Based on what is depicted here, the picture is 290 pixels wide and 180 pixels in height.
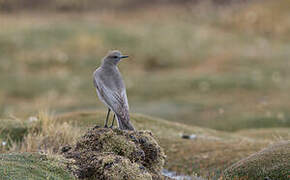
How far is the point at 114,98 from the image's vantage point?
8.84 meters

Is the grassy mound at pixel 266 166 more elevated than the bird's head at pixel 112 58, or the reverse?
the bird's head at pixel 112 58

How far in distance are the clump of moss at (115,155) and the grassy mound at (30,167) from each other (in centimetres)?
27

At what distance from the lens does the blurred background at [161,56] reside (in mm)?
24906

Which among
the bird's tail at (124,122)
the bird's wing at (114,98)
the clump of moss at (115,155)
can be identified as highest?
the bird's wing at (114,98)

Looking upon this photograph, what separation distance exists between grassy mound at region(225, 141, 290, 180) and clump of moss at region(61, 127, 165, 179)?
1653 millimetres

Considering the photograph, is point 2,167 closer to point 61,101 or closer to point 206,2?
point 61,101

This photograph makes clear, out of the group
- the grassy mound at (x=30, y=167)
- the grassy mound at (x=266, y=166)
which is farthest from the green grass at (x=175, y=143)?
the grassy mound at (x=30, y=167)

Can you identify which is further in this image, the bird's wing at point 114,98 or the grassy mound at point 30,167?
the bird's wing at point 114,98

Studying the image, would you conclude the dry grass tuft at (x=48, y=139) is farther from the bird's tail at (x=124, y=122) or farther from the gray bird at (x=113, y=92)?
the bird's tail at (x=124, y=122)

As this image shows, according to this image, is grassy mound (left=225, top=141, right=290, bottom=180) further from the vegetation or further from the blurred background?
the blurred background

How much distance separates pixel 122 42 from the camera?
35.5m

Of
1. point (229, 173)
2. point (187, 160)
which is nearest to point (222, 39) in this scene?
point (187, 160)

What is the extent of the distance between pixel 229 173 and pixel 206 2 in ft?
124

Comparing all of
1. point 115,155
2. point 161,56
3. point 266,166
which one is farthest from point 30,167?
point 161,56
